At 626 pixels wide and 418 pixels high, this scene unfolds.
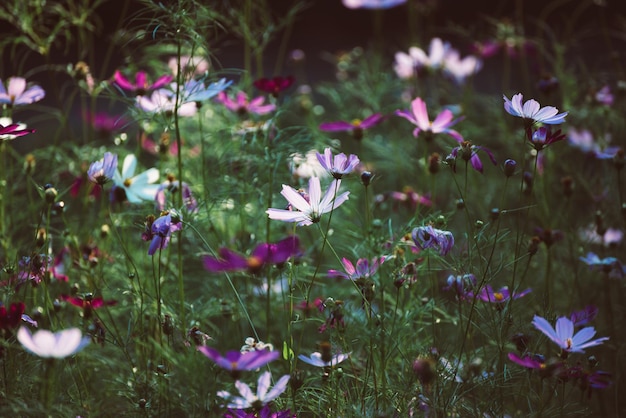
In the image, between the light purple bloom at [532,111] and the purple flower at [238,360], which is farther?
the light purple bloom at [532,111]

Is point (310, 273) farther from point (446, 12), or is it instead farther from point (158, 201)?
point (446, 12)

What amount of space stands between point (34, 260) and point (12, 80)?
34cm

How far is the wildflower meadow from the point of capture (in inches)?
34.4

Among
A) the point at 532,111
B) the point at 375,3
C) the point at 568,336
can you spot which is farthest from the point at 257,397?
the point at 375,3

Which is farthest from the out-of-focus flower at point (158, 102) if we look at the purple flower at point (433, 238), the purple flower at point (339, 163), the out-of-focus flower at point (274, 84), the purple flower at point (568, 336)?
the purple flower at point (568, 336)

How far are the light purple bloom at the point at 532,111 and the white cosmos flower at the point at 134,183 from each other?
1.83 feet

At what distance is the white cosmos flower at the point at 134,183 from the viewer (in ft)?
3.73

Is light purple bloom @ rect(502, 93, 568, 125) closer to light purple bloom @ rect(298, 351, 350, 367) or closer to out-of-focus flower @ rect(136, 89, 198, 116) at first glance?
light purple bloom @ rect(298, 351, 350, 367)

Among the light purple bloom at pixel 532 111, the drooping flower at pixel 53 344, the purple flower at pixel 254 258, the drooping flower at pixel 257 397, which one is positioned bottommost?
the drooping flower at pixel 257 397

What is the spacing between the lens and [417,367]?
780 millimetres

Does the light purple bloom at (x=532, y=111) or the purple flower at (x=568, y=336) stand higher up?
the light purple bloom at (x=532, y=111)

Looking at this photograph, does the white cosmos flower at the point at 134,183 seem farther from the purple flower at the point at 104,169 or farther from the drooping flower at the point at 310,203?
the drooping flower at the point at 310,203

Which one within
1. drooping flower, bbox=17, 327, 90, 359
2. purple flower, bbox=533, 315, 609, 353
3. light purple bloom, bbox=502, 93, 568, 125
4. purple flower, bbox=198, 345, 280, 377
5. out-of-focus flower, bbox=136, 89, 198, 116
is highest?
light purple bloom, bbox=502, 93, 568, 125

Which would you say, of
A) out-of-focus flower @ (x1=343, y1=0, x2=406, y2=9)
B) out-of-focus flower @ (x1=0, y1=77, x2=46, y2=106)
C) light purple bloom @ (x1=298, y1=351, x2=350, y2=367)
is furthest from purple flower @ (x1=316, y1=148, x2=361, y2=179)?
out-of-focus flower @ (x1=343, y1=0, x2=406, y2=9)
